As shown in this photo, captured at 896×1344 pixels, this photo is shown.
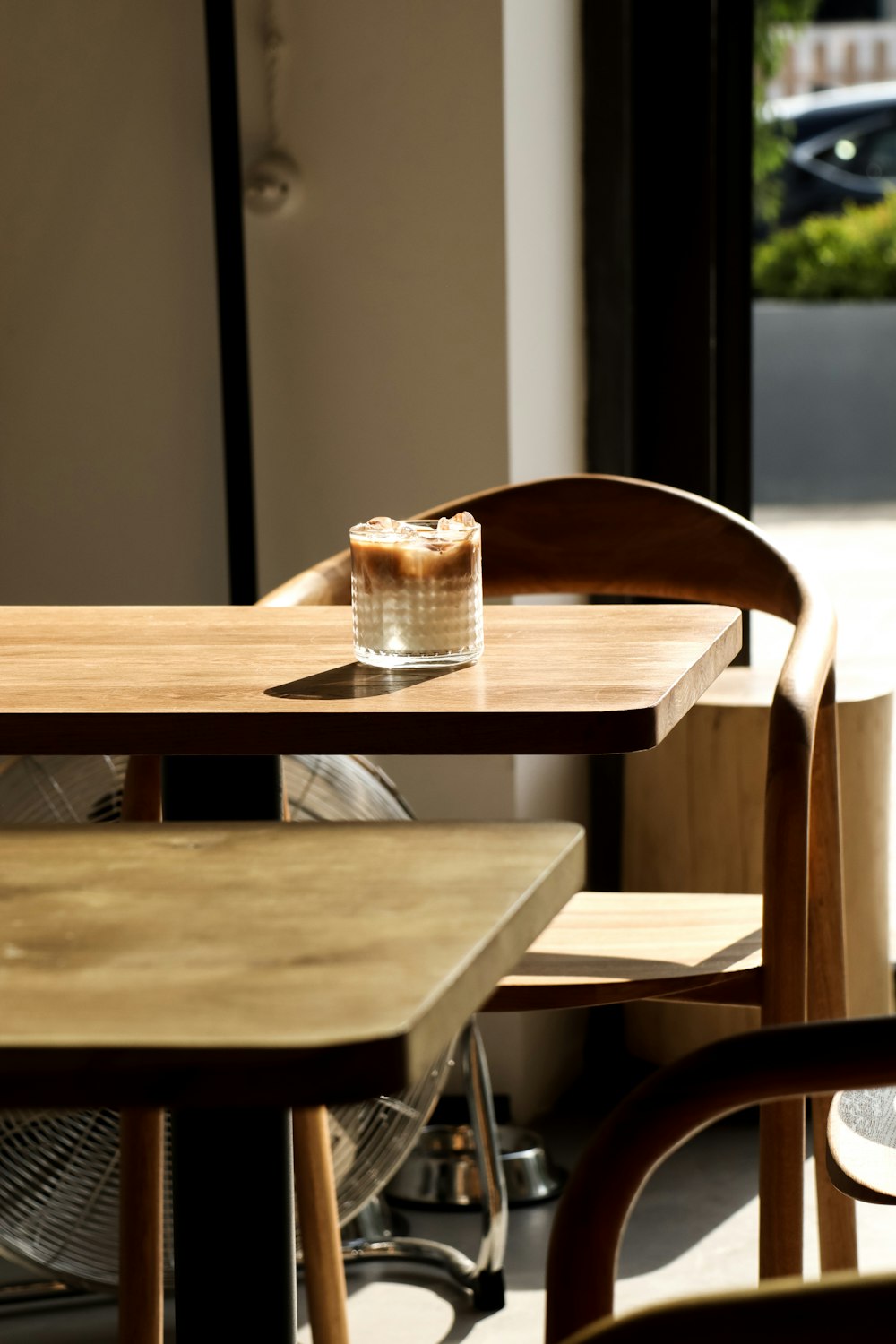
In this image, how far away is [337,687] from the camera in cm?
103

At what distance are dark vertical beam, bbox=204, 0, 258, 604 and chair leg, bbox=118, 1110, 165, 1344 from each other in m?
0.90

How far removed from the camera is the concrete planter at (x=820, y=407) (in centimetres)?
248

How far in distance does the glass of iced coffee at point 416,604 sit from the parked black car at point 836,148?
4.86ft

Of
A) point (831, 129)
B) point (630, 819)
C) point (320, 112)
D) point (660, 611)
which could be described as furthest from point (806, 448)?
point (660, 611)

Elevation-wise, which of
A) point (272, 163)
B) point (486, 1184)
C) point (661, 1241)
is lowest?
point (661, 1241)

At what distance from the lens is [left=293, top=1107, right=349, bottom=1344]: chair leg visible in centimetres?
144

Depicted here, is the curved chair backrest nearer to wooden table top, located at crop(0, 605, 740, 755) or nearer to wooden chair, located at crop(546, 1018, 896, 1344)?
wooden table top, located at crop(0, 605, 740, 755)

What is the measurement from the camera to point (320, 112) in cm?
229

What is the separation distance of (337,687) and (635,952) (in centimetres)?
54

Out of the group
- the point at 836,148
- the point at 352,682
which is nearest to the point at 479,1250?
the point at 352,682

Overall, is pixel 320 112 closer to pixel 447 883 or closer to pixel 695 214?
pixel 695 214

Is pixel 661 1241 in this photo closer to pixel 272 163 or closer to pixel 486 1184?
pixel 486 1184

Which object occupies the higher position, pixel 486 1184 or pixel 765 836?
pixel 765 836

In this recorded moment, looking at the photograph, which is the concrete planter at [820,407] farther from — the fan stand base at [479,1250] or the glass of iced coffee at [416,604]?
the glass of iced coffee at [416,604]
